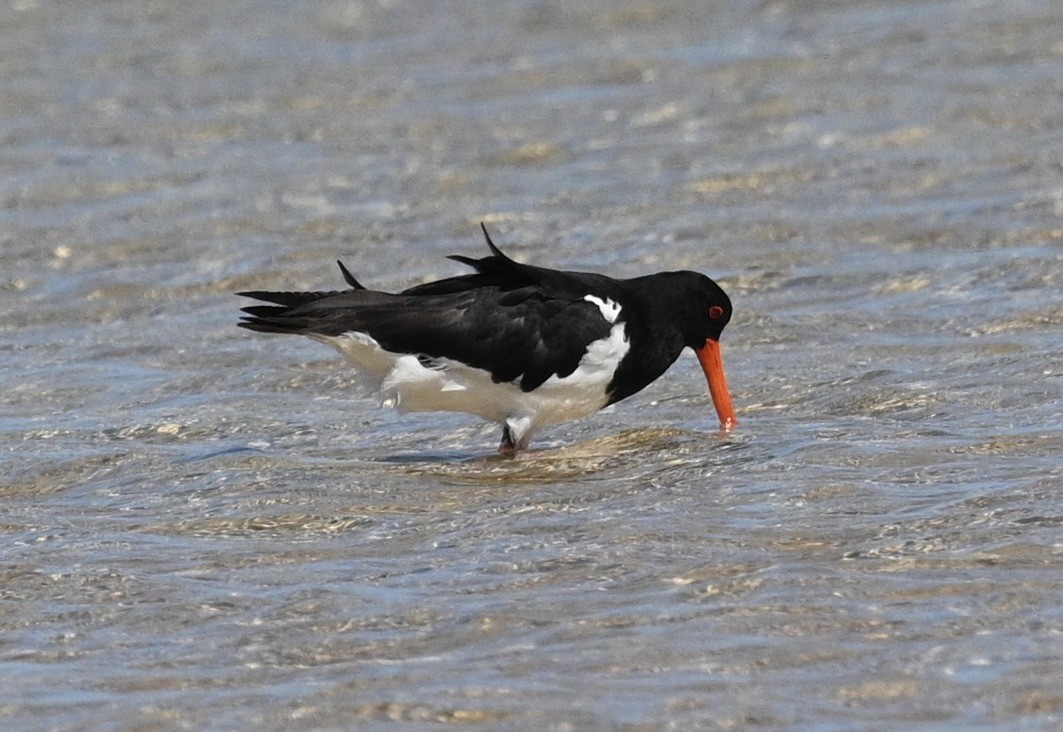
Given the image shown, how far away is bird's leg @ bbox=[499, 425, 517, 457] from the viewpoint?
7.57m

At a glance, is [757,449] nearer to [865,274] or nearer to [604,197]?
[865,274]

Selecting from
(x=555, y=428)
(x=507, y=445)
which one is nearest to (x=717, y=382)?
(x=555, y=428)

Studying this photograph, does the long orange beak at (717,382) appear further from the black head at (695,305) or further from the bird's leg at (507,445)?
the bird's leg at (507,445)

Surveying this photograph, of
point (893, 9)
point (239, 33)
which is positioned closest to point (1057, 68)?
point (893, 9)

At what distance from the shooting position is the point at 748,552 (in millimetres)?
5766

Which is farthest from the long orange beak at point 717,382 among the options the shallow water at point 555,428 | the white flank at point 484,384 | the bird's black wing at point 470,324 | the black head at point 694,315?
the bird's black wing at point 470,324

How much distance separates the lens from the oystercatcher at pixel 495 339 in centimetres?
743

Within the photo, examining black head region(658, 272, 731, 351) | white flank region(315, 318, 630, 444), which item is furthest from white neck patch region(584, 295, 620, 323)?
black head region(658, 272, 731, 351)

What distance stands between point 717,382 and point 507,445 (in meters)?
0.93

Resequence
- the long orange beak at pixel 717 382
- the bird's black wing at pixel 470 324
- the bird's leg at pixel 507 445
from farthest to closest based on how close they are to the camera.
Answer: the long orange beak at pixel 717 382 → the bird's leg at pixel 507 445 → the bird's black wing at pixel 470 324

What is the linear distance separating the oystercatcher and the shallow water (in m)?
0.22

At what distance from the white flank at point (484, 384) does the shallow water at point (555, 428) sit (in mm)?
205

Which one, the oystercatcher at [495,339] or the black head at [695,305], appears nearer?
the oystercatcher at [495,339]

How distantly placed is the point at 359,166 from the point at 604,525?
680cm
